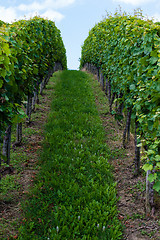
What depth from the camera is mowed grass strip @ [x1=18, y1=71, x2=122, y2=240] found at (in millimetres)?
3996

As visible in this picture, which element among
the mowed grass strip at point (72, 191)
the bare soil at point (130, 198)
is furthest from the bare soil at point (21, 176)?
the bare soil at point (130, 198)

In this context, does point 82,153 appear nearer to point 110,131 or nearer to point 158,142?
point 110,131

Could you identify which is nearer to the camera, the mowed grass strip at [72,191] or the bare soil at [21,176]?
the mowed grass strip at [72,191]

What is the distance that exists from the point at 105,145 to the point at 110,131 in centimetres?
173

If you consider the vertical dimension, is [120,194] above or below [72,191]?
below

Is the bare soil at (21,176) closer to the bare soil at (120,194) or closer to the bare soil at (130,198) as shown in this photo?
the bare soil at (120,194)

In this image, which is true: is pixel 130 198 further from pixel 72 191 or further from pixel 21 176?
pixel 21 176

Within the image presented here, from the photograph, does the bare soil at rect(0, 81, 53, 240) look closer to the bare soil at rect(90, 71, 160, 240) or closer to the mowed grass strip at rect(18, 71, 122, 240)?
the mowed grass strip at rect(18, 71, 122, 240)

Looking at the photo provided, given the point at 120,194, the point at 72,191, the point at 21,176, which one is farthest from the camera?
the point at 21,176

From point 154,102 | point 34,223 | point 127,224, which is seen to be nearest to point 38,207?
point 34,223

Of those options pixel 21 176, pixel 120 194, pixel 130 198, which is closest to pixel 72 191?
pixel 120 194

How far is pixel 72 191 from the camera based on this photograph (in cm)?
497

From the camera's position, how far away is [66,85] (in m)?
15.5

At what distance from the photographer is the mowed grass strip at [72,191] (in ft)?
13.1
